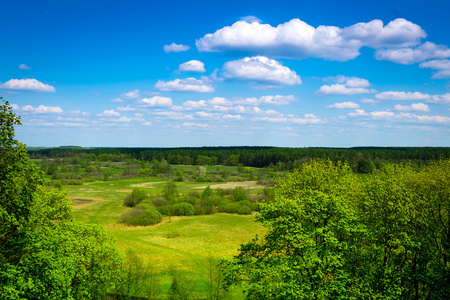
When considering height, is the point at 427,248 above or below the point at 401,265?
above

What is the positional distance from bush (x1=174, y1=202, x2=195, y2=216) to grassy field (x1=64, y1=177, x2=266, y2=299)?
9.06 ft

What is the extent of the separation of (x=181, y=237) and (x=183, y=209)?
21.5 metres

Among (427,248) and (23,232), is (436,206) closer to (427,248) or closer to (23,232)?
(427,248)

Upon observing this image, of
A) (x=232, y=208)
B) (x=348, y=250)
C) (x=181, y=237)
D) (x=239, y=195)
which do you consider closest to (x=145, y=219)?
(x=181, y=237)

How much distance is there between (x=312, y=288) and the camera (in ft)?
63.1

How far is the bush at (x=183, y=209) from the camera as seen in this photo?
80688 mm

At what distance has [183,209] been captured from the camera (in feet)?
265

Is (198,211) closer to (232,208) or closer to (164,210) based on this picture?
(232,208)

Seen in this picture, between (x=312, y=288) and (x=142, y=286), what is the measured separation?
17.9 meters

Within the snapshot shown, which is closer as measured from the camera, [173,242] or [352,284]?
[352,284]

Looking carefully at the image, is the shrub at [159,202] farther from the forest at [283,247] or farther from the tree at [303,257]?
the tree at [303,257]

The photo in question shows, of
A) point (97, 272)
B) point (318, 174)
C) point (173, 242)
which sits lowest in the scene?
point (173, 242)

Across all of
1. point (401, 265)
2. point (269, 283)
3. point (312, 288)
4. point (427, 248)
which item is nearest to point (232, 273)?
point (269, 283)

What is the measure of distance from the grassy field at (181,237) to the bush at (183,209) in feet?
9.06
